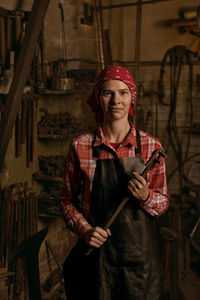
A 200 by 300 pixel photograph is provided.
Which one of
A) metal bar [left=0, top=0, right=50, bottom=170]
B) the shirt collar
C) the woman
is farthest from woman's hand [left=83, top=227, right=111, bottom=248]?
metal bar [left=0, top=0, right=50, bottom=170]

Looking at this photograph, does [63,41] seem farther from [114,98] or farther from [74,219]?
[74,219]

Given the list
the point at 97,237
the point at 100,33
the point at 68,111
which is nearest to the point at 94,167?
the point at 97,237

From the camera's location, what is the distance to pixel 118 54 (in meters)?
5.02

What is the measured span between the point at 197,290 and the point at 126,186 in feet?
8.57

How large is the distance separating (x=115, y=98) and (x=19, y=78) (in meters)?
1.35

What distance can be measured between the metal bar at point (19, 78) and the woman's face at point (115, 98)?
1244mm

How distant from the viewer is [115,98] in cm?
161

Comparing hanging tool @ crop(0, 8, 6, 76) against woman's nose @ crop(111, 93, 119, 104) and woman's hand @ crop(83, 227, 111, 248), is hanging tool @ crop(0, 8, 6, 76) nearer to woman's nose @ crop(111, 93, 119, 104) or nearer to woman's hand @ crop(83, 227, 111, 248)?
woman's nose @ crop(111, 93, 119, 104)

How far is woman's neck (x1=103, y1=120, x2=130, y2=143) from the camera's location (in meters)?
1.71

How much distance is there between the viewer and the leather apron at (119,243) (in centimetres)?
166

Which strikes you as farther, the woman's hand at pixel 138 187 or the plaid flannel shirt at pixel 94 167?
the plaid flannel shirt at pixel 94 167

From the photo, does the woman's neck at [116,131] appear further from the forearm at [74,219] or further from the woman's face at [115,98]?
the forearm at [74,219]

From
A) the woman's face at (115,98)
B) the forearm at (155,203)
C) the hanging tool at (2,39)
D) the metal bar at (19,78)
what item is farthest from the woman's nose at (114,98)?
the hanging tool at (2,39)

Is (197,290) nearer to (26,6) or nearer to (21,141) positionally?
(21,141)
